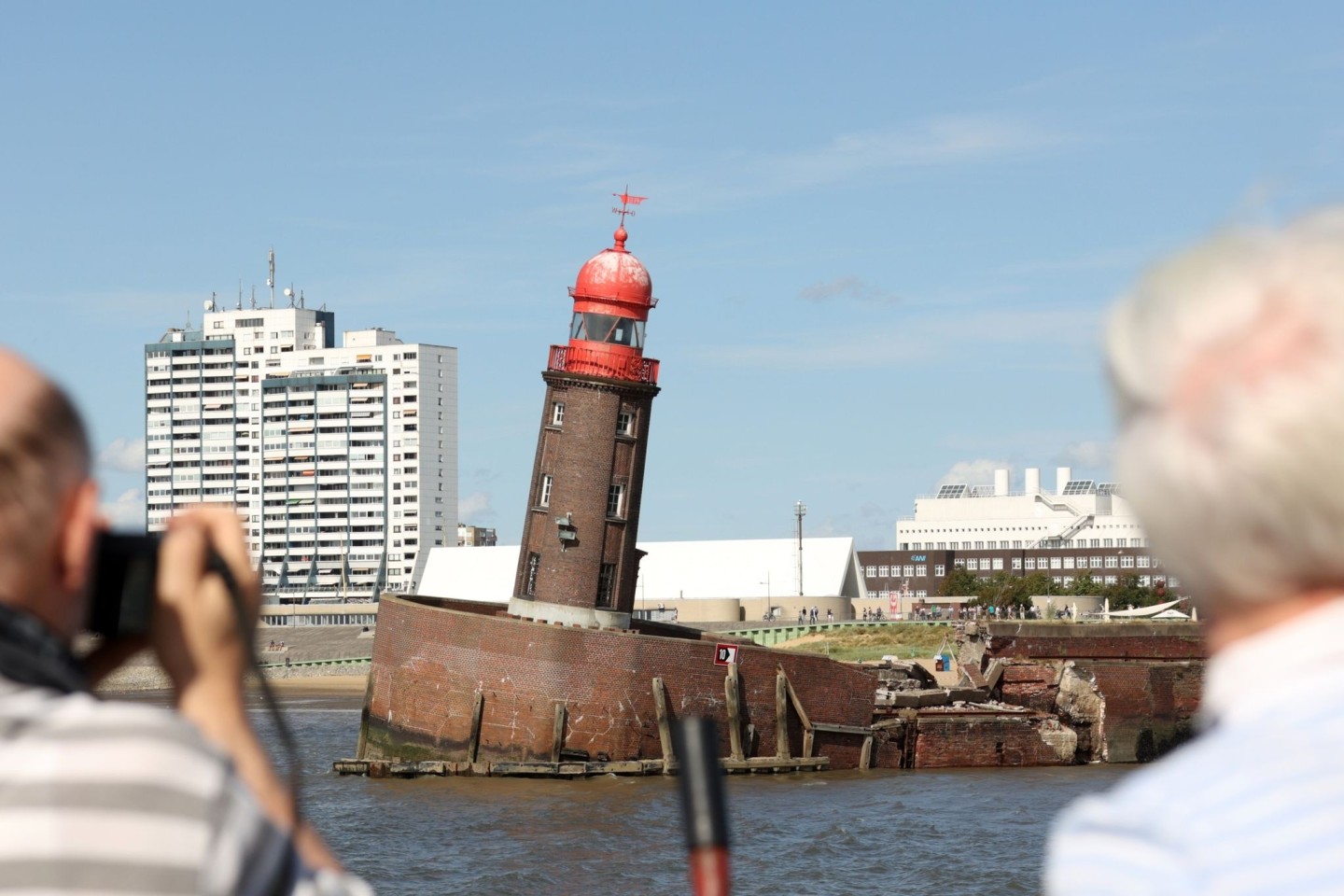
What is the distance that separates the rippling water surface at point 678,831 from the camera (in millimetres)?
25094

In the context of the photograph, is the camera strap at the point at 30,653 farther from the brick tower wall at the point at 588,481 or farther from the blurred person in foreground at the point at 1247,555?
the brick tower wall at the point at 588,481

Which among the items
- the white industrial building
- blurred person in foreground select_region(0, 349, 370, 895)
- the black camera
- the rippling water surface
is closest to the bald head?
blurred person in foreground select_region(0, 349, 370, 895)

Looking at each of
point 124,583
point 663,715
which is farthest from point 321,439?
point 124,583

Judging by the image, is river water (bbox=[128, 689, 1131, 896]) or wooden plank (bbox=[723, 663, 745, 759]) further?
wooden plank (bbox=[723, 663, 745, 759])

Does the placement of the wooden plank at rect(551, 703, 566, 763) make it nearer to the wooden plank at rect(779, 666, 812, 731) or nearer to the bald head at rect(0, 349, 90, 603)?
the wooden plank at rect(779, 666, 812, 731)

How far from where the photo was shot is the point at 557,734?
35.1 m

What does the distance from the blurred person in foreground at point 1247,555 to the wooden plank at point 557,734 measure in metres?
33.6

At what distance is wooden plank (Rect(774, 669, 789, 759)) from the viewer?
3681 cm

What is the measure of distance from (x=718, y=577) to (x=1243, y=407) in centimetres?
10301

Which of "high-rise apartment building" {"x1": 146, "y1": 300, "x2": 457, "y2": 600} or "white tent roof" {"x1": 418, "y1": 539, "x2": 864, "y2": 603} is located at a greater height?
"high-rise apartment building" {"x1": 146, "y1": 300, "x2": 457, "y2": 600}

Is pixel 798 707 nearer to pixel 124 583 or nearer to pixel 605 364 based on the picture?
pixel 605 364

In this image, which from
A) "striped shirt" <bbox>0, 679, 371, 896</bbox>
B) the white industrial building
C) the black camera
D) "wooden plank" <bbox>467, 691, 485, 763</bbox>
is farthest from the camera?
the white industrial building

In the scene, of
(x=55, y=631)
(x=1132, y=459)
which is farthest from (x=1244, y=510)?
(x=55, y=631)

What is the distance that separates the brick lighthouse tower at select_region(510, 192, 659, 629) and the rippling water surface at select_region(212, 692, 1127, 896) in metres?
4.87
